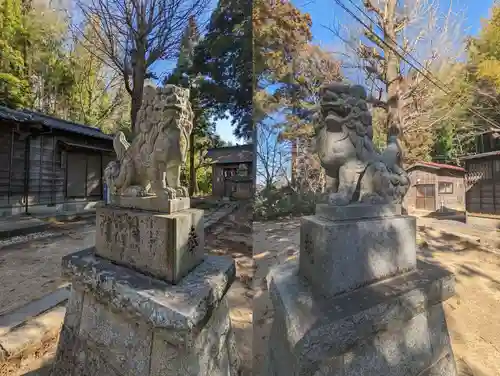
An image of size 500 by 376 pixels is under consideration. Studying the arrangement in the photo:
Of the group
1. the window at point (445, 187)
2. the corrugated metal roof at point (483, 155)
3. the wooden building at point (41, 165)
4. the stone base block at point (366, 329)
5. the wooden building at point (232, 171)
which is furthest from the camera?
the window at point (445, 187)

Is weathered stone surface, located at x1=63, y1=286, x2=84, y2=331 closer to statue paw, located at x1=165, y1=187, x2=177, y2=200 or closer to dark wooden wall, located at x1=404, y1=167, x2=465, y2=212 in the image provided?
statue paw, located at x1=165, y1=187, x2=177, y2=200

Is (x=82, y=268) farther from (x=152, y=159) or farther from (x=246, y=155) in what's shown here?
(x=246, y=155)

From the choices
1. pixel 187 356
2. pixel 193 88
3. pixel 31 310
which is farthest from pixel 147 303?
pixel 31 310

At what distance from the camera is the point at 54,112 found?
2.59 m

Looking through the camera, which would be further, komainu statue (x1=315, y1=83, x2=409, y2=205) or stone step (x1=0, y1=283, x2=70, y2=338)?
stone step (x1=0, y1=283, x2=70, y2=338)

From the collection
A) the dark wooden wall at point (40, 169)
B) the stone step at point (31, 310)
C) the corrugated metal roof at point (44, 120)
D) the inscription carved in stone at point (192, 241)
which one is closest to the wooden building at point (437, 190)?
the inscription carved in stone at point (192, 241)

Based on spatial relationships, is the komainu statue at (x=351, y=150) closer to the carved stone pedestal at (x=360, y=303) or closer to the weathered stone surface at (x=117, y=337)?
the carved stone pedestal at (x=360, y=303)

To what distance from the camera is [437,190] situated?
2.39 meters

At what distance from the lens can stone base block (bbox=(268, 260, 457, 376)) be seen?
97 cm

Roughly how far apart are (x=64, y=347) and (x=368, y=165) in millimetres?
2005

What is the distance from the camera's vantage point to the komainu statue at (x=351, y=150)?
1.28m

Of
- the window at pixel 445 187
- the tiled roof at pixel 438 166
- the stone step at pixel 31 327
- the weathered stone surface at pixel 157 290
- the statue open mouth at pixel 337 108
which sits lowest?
the stone step at pixel 31 327

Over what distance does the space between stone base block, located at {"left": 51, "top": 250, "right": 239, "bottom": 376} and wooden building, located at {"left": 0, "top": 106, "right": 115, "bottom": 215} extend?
149 cm

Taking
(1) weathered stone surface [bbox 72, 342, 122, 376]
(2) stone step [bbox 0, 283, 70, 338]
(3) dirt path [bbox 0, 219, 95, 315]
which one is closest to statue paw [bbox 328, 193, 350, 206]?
(1) weathered stone surface [bbox 72, 342, 122, 376]
